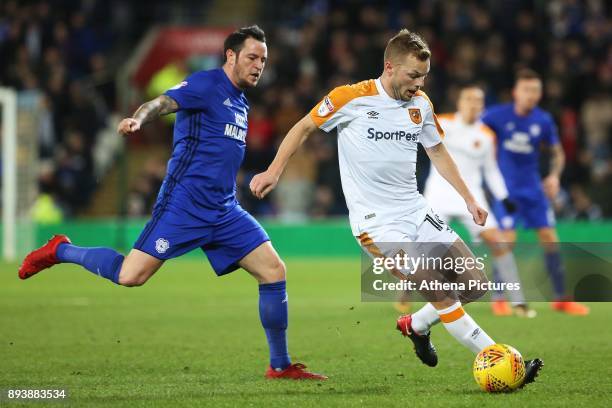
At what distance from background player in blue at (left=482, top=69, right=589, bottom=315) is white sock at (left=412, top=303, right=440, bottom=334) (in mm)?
4758

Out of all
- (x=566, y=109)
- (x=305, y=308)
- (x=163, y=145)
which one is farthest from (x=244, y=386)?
(x=163, y=145)

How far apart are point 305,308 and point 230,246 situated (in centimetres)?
463

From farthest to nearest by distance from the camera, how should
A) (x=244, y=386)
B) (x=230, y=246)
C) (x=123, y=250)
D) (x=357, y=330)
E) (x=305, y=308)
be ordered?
1. (x=123, y=250)
2. (x=305, y=308)
3. (x=357, y=330)
4. (x=230, y=246)
5. (x=244, y=386)

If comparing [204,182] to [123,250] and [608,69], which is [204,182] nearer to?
[123,250]

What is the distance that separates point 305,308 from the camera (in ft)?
37.7

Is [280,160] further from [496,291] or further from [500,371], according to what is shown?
[496,291]

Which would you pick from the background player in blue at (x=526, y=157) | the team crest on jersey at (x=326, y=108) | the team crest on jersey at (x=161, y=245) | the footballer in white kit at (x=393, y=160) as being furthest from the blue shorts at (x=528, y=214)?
the team crest on jersey at (x=161, y=245)

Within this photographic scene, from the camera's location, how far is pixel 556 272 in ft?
38.5

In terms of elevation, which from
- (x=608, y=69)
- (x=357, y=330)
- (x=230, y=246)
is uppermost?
(x=608, y=69)

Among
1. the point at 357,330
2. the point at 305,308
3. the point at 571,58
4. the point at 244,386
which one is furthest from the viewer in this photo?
the point at 571,58

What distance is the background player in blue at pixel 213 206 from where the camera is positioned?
6.80m

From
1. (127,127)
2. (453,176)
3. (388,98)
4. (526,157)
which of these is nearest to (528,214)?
(526,157)

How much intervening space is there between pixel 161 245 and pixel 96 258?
50 cm

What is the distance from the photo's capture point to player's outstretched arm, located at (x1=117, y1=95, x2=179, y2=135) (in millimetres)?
5996
